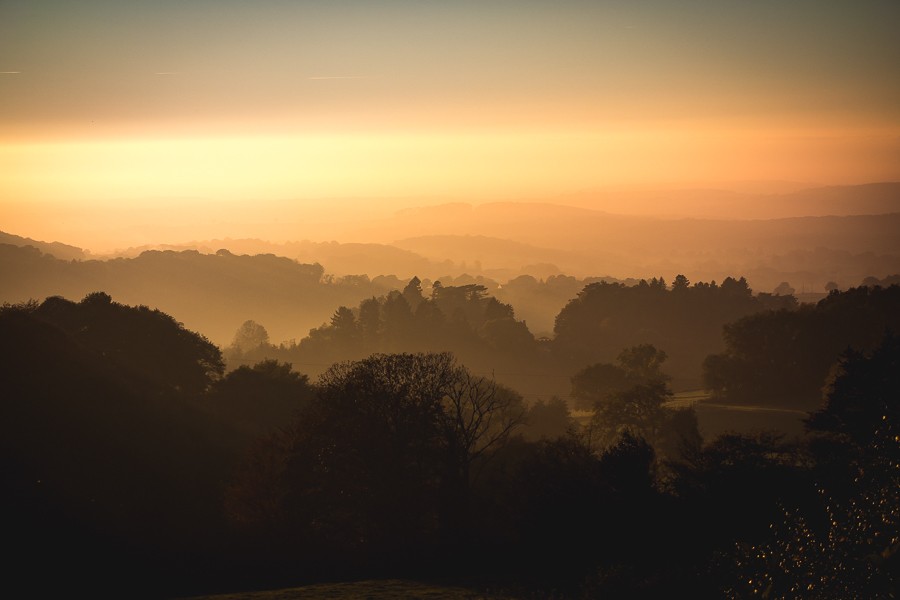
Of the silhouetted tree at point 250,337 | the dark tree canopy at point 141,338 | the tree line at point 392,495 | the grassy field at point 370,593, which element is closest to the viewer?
the grassy field at point 370,593

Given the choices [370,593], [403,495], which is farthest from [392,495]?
[370,593]

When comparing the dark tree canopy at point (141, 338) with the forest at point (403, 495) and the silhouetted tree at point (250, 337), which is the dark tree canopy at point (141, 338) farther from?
A: the silhouetted tree at point (250, 337)

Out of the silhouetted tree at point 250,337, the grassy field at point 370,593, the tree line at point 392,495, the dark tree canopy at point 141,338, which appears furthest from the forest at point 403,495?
the silhouetted tree at point 250,337

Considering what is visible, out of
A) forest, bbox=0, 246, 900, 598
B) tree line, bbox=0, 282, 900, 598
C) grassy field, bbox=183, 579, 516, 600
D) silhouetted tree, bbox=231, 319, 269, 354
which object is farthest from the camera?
silhouetted tree, bbox=231, 319, 269, 354

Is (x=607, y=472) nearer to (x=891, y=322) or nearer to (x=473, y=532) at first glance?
(x=473, y=532)

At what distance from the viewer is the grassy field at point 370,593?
20.7 meters

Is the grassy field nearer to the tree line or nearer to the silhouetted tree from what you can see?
the tree line

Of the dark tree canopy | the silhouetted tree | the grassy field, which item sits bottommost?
the grassy field

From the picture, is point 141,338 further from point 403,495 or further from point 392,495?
point 403,495

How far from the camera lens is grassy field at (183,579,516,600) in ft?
68.0

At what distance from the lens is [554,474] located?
28.6 meters

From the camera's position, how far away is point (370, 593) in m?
21.3

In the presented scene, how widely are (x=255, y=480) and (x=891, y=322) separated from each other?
8725 cm

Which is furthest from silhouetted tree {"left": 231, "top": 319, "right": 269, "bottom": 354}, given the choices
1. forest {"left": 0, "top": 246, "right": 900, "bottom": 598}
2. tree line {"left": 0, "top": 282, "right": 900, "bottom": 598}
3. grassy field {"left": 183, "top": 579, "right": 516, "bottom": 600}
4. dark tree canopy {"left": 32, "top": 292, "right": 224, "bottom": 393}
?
grassy field {"left": 183, "top": 579, "right": 516, "bottom": 600}
